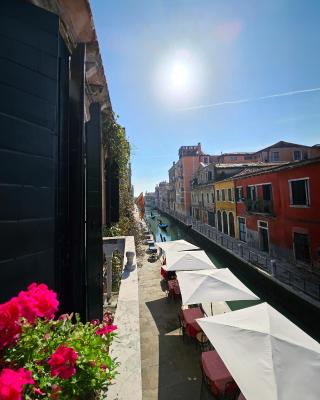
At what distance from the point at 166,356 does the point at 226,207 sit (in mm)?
22948

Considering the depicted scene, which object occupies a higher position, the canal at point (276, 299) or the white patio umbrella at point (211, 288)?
the white patio umbrella at point (211, 288)

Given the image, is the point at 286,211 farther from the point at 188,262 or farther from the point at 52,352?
the point at 52,352

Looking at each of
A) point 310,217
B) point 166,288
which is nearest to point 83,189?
point 166,288

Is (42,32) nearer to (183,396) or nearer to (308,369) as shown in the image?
(308,369)

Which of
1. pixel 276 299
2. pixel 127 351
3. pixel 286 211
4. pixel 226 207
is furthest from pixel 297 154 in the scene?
pixel 127 351

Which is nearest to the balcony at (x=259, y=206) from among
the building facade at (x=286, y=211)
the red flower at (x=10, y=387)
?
the building facade at (x=286, y=211)

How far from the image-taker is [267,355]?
468 centimetres

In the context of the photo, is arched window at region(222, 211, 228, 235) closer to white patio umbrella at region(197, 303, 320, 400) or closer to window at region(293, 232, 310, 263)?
window at region(293, 232, 310, 263)

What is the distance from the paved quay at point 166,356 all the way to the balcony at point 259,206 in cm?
1075

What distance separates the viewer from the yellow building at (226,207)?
27031 mm

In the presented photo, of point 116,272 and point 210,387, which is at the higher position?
point 116,272

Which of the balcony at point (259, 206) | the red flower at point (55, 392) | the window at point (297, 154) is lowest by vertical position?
the red flower at point (55, 392)

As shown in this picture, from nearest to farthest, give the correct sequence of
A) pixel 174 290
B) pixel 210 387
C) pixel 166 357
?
pixel 210 387 → pixel 166 357 → pixel 174 290

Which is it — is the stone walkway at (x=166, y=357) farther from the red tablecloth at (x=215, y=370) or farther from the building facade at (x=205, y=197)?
the building facade at (x=205, y=197)
